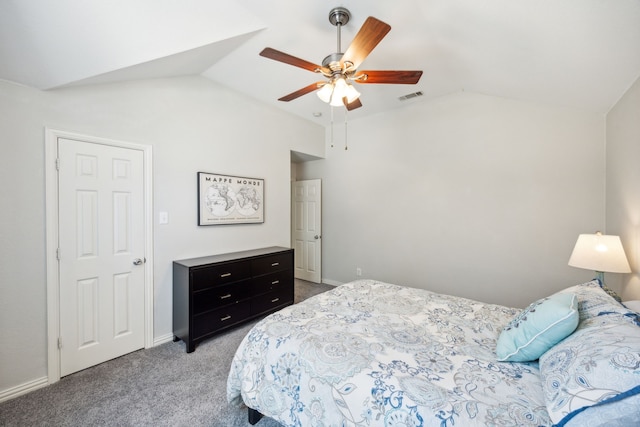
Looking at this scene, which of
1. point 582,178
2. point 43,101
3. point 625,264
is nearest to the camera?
point 625,264

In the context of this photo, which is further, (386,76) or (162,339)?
(162,339)

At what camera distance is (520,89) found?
108 inches

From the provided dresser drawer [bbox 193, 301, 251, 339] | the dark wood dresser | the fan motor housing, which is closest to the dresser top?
the dark wood dresser

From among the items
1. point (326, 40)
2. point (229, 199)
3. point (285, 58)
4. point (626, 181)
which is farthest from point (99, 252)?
point (626, 181)

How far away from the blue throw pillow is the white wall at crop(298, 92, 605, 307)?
1974 mm

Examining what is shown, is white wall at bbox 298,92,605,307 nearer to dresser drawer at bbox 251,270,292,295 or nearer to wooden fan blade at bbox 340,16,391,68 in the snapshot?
dresser drawer at bbox 251,270,292,295

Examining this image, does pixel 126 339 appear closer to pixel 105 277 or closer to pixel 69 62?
pixel 105 277

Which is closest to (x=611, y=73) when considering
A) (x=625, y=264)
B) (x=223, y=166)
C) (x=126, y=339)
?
(x=625, y=264)

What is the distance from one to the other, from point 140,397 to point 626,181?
4.07m

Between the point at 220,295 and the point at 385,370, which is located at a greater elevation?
the point at 385,370

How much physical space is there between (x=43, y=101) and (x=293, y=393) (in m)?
2.77

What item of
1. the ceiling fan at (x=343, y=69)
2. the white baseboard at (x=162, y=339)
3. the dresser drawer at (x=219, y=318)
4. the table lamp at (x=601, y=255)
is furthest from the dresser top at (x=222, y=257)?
the table lamp at (x=601, y=255)

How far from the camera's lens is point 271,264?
3.38 meters

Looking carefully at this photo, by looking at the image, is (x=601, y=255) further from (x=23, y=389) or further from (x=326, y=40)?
(x=23, y=389)
